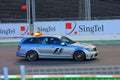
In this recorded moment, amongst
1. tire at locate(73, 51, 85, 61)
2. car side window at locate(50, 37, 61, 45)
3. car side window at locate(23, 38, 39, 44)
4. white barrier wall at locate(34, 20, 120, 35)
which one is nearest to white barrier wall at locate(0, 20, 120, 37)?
white barrier wall at locate(34, 20, 120, 35)

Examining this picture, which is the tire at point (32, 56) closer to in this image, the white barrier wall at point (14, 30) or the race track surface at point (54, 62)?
the race track surface at point (54, 62)

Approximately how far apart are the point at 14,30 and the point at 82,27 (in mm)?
5246

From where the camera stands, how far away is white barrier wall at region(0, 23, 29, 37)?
29237 millimetres

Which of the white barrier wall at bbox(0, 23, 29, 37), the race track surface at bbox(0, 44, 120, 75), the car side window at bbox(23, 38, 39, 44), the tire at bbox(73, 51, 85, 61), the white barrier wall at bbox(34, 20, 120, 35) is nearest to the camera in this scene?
the race track surface at bbox(0, 44, 120, 75)

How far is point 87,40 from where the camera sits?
2816cm

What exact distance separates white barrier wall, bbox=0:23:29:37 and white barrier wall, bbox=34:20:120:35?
87 centimetres

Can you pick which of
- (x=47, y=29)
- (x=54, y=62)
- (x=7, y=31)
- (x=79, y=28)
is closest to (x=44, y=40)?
(x=54, y=62)

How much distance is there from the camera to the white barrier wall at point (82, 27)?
28406 mm

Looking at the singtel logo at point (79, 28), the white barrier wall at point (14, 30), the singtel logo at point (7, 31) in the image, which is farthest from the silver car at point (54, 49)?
the singtel logo at point (7, 31)

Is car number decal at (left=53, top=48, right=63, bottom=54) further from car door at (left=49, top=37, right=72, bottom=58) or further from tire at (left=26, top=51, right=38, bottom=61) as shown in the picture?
tire at (left=26, top=51, right=38, bottom=61)

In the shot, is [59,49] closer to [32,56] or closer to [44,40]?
[44,40]

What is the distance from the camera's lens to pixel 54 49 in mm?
18391

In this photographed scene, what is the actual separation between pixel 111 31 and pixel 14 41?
739 centimetres

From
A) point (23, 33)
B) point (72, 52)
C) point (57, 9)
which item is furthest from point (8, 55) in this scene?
point (57, 9)
